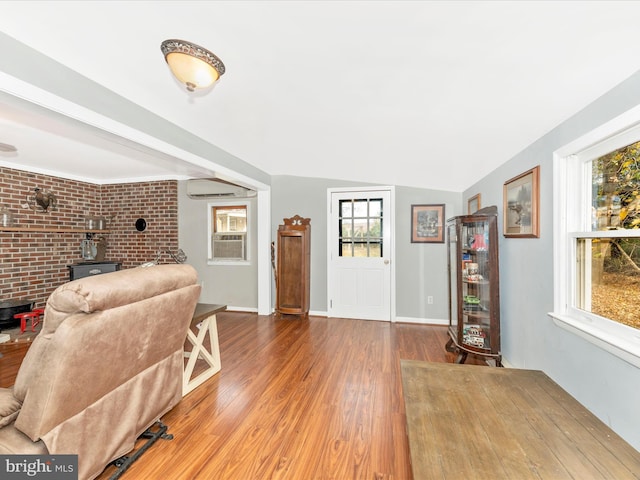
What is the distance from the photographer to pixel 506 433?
136 cm

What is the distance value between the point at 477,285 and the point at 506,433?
1.76m

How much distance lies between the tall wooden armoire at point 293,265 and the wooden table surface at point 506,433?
280 centimetres

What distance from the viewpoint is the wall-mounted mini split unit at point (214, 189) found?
4840 millimetres

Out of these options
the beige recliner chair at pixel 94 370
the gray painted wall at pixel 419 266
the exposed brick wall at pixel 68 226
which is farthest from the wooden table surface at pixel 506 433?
the exposed brick wall at pixel 68 226

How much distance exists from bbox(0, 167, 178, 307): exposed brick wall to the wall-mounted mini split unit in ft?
1.52

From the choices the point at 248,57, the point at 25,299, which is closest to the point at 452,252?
the point at 248,57

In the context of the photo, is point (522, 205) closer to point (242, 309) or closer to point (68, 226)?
point (242, 309)

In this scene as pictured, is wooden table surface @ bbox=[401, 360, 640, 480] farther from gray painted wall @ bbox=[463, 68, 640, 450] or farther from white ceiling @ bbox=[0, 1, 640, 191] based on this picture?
white ceiling @ bbox=[0, 1, 640, 191]

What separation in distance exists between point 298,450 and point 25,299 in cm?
471

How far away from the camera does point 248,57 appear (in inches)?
69.0

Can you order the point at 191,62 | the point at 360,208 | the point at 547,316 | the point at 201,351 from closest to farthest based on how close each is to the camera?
the point at 191,62 < the point at 547,316 < the point at 201,351 < the point at 360,208

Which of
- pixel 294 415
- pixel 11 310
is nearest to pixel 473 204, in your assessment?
pixel 294 415

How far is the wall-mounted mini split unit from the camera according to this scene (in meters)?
4.84

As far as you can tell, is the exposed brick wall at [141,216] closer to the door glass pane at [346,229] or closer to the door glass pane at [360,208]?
the door glass pane at [346,229]
